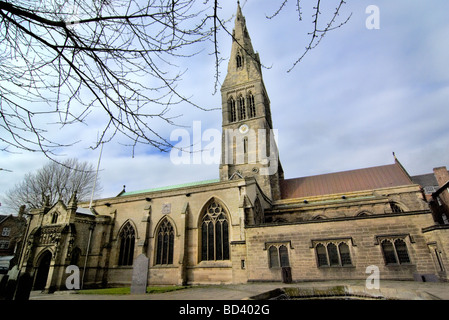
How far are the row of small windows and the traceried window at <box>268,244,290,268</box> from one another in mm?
18539

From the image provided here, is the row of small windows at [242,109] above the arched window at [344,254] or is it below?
above

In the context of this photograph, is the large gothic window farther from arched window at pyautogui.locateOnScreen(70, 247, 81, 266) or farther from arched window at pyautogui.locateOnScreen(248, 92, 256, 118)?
arched window at pyautogui.locateOnScreen(248, 92, 256, 118)

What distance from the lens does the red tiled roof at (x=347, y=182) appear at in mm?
22583

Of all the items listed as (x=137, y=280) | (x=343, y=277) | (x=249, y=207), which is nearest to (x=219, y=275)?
(x=249, y=207)

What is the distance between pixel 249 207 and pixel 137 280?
26.5ft

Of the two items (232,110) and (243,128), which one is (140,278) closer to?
(243,128)

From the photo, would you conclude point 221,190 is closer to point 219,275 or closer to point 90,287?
point 219,275

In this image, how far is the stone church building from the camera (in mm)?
12156

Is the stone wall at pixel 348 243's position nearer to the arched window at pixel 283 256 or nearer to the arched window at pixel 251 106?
the arched window at pixel 283 256

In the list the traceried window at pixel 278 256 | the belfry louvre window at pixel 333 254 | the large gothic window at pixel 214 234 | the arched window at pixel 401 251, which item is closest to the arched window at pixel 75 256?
the large gothic window at pixel 214 234

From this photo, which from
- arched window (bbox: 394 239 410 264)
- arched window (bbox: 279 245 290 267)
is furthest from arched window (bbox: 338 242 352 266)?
arched window (bbox: 279 245 290 267)

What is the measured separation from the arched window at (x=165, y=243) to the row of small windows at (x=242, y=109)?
16.4 m

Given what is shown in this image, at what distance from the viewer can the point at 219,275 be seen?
51.0 ft
